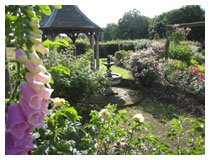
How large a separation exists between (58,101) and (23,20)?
1.31m

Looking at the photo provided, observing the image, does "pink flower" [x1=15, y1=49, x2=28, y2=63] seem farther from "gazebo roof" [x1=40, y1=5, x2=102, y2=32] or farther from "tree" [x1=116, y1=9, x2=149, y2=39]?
"tree" [x1=116, y1=9, x2=149, y2=39]

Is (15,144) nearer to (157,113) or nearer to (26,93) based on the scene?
(26,93)

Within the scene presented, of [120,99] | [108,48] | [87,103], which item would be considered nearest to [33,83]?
[87,103]

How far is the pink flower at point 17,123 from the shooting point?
2.69 feet

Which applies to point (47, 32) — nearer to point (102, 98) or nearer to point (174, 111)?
point (102, 98)

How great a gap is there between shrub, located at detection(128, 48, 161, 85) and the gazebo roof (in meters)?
2.18

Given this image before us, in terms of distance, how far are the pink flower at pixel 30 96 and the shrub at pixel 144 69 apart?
6.46 metres

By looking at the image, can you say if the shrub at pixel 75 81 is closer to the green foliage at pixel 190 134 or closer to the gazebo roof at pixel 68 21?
the gazebo roof at pixel 68 21

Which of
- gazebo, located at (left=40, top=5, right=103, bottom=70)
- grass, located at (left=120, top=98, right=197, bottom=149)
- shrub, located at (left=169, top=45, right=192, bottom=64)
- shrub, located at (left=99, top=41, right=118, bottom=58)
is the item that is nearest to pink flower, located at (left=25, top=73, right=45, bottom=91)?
grass, located at (left=120, top=98, right=197, bottom=149)

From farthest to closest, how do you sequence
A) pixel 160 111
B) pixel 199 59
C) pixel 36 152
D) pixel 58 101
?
1. pixel 199 59
2. pixel 160 111
3. pixel 58 101
4. pixel 36 152

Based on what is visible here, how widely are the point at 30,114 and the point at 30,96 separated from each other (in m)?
0.08

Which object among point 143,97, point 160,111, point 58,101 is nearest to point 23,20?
point 58,101

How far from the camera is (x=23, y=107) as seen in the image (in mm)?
854

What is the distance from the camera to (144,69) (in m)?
7.16
